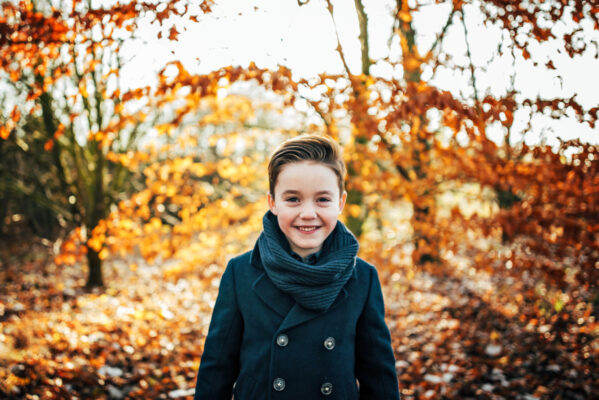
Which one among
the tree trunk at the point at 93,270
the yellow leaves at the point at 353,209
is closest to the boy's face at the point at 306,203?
the yellow leaves at the point at 353,209

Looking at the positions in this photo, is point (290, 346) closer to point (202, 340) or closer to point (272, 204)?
point (272, 204)

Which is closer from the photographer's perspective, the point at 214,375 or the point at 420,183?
the point at 214,375

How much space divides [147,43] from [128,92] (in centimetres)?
51

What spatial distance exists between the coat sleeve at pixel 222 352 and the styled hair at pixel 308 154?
551 mm

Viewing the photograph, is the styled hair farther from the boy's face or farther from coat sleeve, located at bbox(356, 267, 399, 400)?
coat sleeve, located at bbox(356, 267, 399, 400)

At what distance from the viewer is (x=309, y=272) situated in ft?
5.02

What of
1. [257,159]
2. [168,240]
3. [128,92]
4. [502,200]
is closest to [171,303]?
[168,240]

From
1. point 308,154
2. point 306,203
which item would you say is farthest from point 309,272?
point 308,154

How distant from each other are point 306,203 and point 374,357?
2.44 feet

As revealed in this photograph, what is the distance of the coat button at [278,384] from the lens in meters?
1.52

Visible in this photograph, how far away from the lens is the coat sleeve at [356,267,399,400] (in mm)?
1646

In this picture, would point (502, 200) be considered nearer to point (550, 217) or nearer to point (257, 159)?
point (550, 217)

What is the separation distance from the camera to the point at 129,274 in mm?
9016

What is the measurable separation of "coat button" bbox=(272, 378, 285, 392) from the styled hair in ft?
2.61
